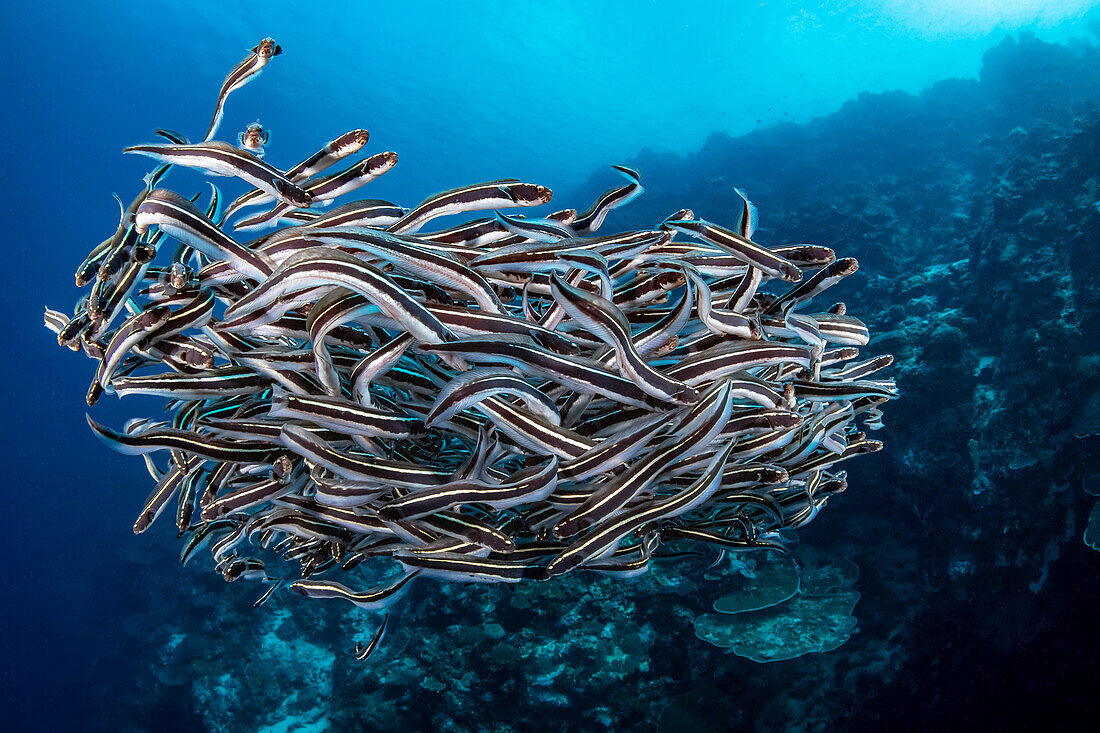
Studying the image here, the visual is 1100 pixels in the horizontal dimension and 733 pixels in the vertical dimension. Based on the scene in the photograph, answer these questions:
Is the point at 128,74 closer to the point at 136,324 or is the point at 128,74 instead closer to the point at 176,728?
the point at 176,728

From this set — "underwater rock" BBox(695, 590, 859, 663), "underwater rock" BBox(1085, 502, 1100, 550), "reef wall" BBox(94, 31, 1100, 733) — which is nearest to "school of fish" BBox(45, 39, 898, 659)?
"underwater rock" BBox(695, 590, 859, 663)

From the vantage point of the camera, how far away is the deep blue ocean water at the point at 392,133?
45.7 ft

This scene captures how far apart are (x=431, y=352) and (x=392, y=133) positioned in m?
85.4

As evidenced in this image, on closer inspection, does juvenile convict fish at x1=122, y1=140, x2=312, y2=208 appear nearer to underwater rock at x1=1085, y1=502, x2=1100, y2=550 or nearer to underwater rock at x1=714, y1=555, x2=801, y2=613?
underwater rock at x1=714, y1=555, x2=801, y2=613

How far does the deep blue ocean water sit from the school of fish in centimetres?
712

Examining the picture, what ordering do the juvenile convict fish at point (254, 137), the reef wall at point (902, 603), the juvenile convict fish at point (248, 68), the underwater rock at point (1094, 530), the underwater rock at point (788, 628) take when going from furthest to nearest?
1. the underwater rock at point (788, 628)
2. the reef wall at point (902, 603)
3. the underwater rock at point (1094, 530)
4. the juvenile convict fish at point (248, 68)
5. the juvenile convict fish at point (254, 137)

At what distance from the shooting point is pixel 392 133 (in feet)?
246

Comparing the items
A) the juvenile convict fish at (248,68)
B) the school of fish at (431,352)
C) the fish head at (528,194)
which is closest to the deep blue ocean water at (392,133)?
the school of fish at (431,352)

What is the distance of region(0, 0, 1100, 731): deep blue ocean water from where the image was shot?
45.7 ft

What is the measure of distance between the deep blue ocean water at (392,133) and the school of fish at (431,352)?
7.12 m

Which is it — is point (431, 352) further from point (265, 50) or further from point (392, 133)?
point (392, 133)

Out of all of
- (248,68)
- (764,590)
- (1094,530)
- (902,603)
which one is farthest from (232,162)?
(902,603)

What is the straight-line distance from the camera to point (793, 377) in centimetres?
303

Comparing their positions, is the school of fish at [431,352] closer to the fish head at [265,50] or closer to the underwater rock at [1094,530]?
the fish head at [265,50]
